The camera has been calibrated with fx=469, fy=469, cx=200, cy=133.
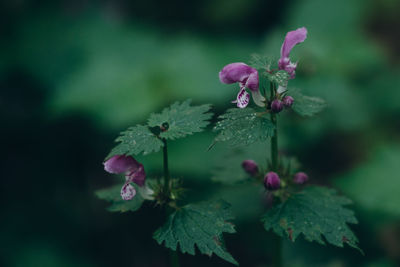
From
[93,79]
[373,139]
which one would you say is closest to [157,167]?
[93,79]

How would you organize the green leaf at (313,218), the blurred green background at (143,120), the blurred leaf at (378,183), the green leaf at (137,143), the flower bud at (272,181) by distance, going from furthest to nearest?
the blurred green background at (143,120), the blurred leaf at (378,183), the flower bud at (272,181), the green leaf at (313,218), the green leaf at (137,143)

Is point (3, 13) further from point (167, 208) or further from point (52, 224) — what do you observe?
point (167, 208)

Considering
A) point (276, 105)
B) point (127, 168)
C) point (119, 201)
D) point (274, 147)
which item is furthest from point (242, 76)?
point (119, 201)

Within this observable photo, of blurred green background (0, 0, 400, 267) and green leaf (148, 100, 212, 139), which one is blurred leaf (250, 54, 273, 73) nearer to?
green leaf (148, 100, 212, 139)

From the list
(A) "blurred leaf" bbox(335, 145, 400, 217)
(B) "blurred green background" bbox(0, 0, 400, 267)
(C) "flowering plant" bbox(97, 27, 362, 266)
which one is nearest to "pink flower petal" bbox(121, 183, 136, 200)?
(C) "flowering plant" bbox(97, 27, 362, 266)

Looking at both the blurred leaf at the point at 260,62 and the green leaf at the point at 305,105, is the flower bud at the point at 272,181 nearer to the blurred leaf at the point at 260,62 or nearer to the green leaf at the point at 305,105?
the green leaf at the point at 305,105

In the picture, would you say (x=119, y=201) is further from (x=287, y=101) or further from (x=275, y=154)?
(x=287, y=101)

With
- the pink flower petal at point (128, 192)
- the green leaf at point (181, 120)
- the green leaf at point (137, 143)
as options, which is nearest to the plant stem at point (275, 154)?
the green leaf at point (181, 120)
